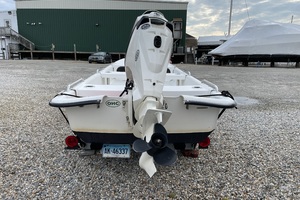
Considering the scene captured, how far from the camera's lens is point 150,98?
1661mm

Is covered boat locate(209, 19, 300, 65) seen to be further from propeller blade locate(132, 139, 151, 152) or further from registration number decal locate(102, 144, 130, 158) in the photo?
propeller blade locate(132, 139, 151, 152)

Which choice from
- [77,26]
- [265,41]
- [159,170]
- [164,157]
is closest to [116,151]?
[159,170]

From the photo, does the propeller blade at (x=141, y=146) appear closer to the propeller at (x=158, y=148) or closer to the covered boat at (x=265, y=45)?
the propeller at (x=158, y=148)

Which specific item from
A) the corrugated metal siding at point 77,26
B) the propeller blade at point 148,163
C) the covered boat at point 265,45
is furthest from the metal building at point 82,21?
the propeller blade at point 148,163

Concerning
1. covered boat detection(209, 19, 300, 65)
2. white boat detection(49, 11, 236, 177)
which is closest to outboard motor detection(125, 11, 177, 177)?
white boat detection(49, 11, 236, 177)

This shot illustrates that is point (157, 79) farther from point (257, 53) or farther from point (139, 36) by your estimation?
point (257, 53)

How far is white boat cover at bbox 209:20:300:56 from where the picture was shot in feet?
76.1

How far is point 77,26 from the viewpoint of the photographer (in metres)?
28.5

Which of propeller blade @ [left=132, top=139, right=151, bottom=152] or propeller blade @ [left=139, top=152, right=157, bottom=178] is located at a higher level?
propeller blade @ [left=132, top=139, right=151, bottom=152]

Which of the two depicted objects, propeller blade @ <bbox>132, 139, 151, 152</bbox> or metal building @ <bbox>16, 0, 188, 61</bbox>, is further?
metal building @ <bbox>16, 0, 188, 61</bbox>

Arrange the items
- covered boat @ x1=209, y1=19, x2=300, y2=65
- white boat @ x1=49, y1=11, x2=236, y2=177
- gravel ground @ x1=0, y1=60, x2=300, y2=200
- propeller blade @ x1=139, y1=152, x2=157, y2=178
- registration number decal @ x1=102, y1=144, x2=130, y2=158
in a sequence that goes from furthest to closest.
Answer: covered boat @ x1=209, y1=19, x2=300, y2=65 < registration number decal @ x1=102, y1=144, x2=130, y2=158 < gravel ground @ x1=0, y1=60, x2=300, y2=200 < white boat @ x1=49, y1=11, x2=236, y2=177 < propeller blade @ x1=139, y1=152, x2=157, y2=178

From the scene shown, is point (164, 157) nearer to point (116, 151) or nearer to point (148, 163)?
point (148, 163)

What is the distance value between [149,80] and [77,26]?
2995 cm

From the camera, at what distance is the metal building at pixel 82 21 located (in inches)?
1097
